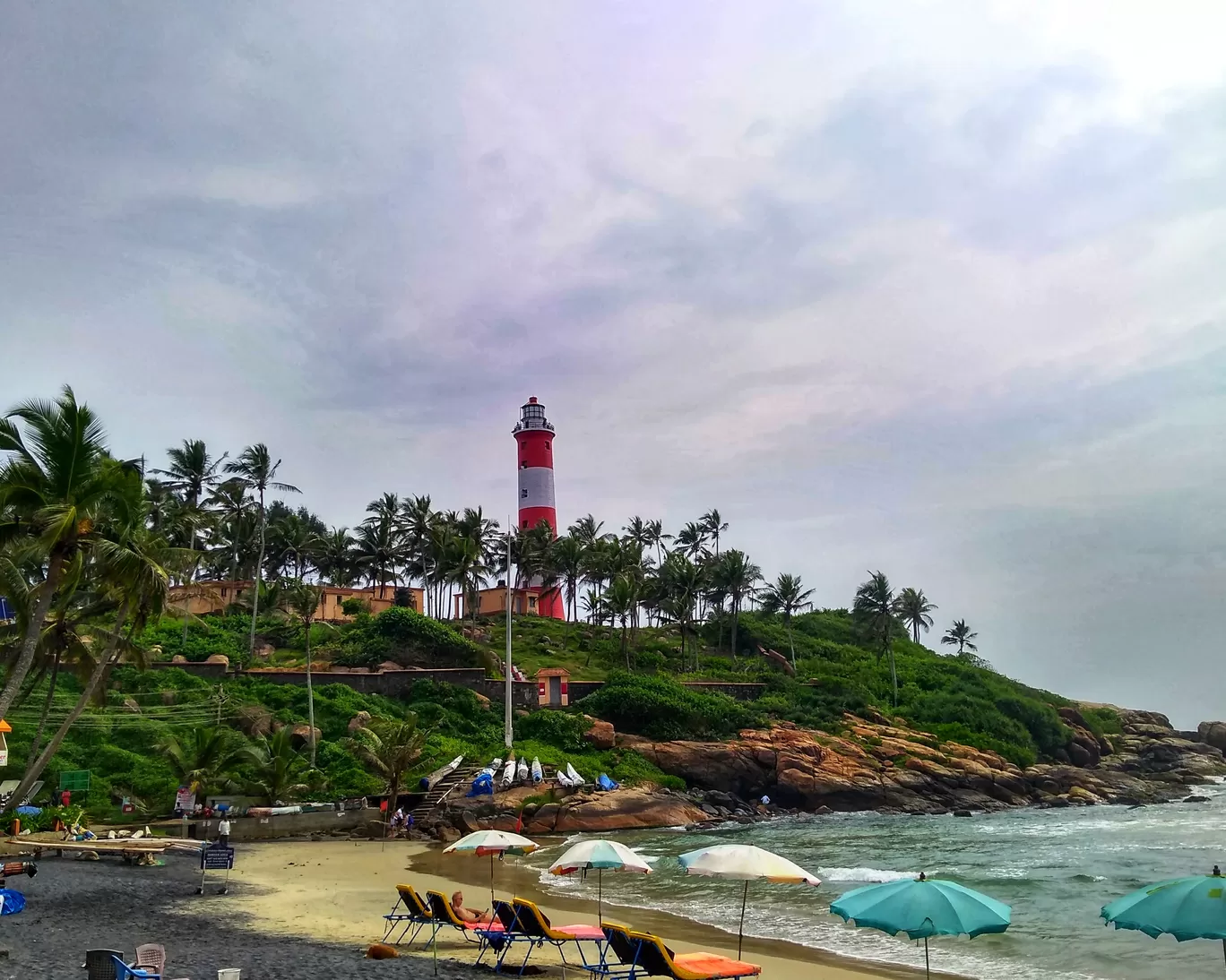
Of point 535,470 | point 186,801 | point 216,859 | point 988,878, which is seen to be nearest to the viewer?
point 216,859

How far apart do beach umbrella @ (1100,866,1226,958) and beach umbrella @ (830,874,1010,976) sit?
3.47ft

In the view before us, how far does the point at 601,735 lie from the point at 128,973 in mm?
37333

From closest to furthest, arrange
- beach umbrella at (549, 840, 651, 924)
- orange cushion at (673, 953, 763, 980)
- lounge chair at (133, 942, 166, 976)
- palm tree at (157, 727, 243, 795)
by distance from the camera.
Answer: lounge chair at (133, 942, 166, 976) < orange cushion at (673, 953, 763, 980) < beach umbrella at (549, 840, 651, 924) < palm tree at (157, 727, 243, 795)

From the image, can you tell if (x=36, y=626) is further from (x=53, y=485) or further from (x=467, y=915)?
(x=467, y=915)

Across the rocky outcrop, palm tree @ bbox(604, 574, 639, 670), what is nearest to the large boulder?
the rocky outcrop

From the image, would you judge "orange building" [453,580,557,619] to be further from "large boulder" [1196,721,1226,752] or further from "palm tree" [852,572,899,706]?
"large boulder" [1196,721,1226,752]

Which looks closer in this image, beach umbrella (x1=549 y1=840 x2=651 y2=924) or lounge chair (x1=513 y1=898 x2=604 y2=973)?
lounge chair (x1=513 y1=898 x2=604 y2=973)

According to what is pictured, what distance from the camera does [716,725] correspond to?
4922cm

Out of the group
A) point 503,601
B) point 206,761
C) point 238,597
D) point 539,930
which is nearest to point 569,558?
point 503,601

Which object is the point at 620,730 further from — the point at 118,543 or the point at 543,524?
the point at 118,543

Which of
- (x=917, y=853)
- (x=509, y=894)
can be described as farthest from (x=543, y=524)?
(x=509, y=894)

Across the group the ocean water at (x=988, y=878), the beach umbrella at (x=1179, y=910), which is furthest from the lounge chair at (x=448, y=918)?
the beach umbrella at (x=1179, y=910)

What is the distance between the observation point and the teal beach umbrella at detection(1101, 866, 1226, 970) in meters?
7.55

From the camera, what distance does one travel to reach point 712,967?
33.7 ft
